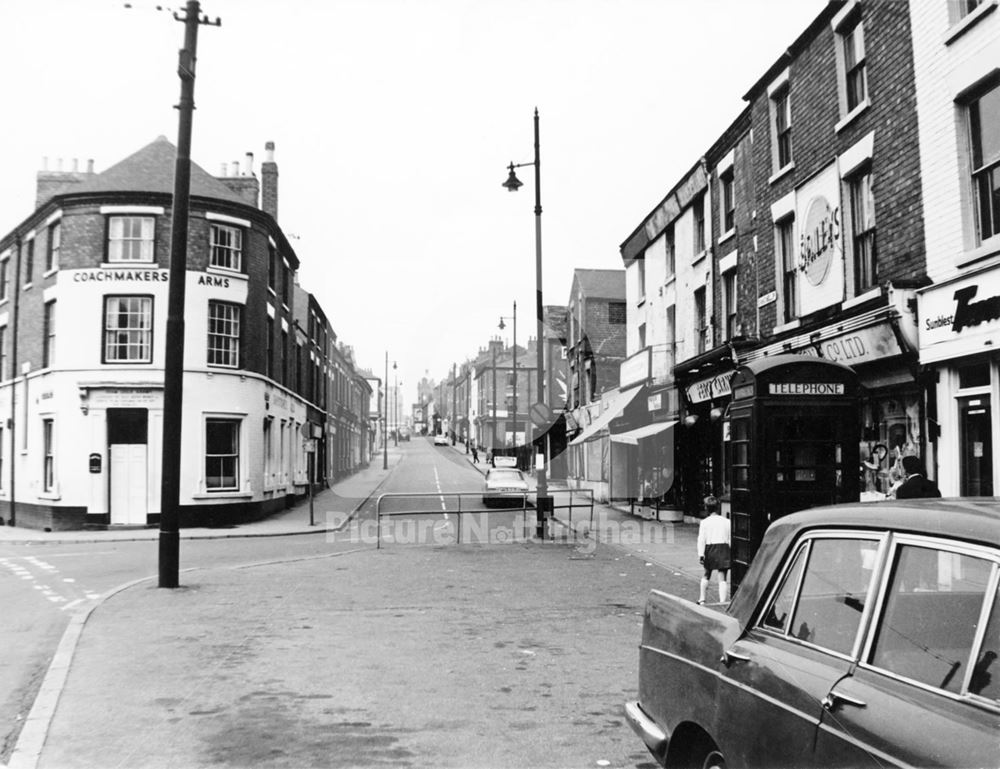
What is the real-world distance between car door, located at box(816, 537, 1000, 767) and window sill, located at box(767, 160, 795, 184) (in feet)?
50.8

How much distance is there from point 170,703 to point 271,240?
2501 cm

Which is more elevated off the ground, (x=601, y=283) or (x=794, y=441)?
(x=601, y=283)

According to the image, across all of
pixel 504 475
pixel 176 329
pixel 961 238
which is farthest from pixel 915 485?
pixel 504 475

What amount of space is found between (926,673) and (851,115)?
13568mm

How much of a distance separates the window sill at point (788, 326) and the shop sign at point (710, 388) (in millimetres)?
2106

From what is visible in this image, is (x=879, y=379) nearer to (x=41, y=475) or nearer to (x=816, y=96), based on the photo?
(x=816, y=96)

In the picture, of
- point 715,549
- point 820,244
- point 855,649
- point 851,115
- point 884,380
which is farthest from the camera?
point 820,244

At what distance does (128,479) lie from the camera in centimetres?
2509

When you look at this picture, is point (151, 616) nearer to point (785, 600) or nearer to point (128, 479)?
point (785, 600)

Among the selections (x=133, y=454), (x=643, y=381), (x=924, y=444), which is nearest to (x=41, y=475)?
(x=133, y=454)

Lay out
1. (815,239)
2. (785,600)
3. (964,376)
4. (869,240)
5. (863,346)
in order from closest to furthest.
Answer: (785,600) → (964,376) → (863,346) → (869,240) → (815,239)

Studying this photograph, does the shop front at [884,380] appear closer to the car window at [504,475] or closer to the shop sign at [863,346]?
the shop sign at [863,346]

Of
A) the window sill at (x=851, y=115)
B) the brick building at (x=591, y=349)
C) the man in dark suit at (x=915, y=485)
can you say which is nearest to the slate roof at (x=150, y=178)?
the window sill at (x=851, y=115)

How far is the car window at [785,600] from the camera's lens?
338 centimetres
